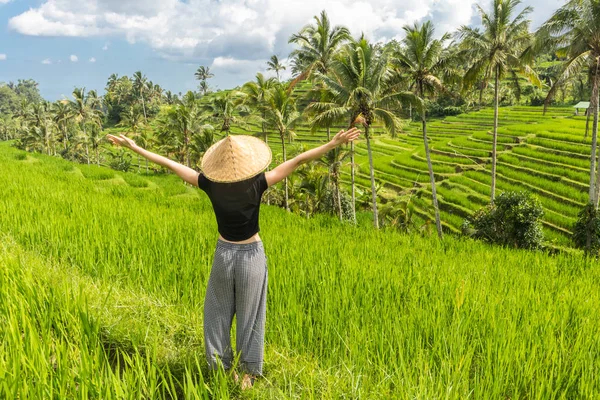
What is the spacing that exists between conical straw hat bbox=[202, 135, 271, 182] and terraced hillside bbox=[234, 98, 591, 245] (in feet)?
52.6

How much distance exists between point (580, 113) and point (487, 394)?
4727cm

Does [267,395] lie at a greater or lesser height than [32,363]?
lesser

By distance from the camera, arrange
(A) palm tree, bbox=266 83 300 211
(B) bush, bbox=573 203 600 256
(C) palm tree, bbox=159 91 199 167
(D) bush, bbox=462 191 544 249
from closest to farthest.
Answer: (B) bush, bbox=573 203 600 256 → (D) bush, bbox=462 191 544 249 → (A) palm tree, bbox=266 83 300 211 → (C) palm tree, bbox=159 91 199 167

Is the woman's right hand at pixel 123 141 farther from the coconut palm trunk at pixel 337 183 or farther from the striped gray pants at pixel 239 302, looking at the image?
the coconut palm trunk at pixel 337 183

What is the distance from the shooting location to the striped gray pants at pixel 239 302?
6.88ft

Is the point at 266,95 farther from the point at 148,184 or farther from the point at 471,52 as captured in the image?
the point at 471,52

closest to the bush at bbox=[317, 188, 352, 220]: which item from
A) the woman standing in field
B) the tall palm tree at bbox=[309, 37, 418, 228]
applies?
the tall palm tree at bbox=[309, 37, 418, 228]

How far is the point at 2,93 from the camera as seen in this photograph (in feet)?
448

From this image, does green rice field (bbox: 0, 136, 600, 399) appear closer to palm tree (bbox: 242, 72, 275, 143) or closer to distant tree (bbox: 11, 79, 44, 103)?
palm tree (bbox: 242, 72, 275, 143)

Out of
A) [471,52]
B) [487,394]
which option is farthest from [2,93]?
[487,394]

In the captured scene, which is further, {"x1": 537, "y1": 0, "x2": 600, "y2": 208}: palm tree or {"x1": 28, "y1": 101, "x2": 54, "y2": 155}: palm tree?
{"x1": 28, "y1": 101, "x2": 54, "y2": 155}: palm tree

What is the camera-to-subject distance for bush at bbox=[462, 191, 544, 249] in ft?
50.6

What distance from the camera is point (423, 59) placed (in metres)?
17.3

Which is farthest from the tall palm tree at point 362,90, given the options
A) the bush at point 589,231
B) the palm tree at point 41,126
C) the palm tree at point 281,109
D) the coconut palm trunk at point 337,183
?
the palm tree at point 41,126
